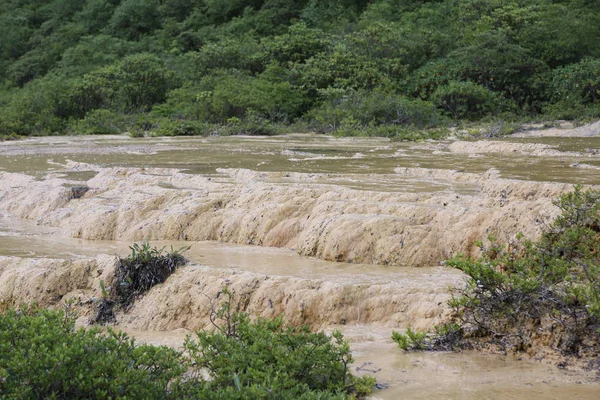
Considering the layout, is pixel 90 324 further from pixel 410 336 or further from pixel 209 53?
pixel 209 53

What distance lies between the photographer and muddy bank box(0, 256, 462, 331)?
6348 mm

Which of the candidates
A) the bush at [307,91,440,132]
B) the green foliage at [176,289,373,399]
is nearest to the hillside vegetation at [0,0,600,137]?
the bush at [307,91,440,132]

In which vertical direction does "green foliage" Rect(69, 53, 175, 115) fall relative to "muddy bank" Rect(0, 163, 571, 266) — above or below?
above

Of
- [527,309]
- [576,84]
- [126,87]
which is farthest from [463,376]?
[126,87]

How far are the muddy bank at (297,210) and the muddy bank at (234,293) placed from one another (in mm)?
812

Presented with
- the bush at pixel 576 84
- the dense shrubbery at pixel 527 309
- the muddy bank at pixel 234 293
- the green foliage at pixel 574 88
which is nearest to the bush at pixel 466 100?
the green foliage at pixel 574 88

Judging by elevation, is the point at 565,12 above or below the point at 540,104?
above

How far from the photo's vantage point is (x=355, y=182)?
1085 centimetres

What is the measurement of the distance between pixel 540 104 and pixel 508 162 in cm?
1463

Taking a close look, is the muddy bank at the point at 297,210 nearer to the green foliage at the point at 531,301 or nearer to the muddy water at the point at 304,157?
the muddy water at the point at 304,157

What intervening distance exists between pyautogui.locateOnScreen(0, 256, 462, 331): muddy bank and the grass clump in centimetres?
9

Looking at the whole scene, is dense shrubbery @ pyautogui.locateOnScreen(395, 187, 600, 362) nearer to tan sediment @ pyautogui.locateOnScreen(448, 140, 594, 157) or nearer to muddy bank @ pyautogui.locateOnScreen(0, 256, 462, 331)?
muddy bank @ pyautogui.locateOnScreen(0, 256, 462, 331)

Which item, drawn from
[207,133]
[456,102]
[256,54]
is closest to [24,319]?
[207,133]

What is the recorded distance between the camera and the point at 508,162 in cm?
1324
